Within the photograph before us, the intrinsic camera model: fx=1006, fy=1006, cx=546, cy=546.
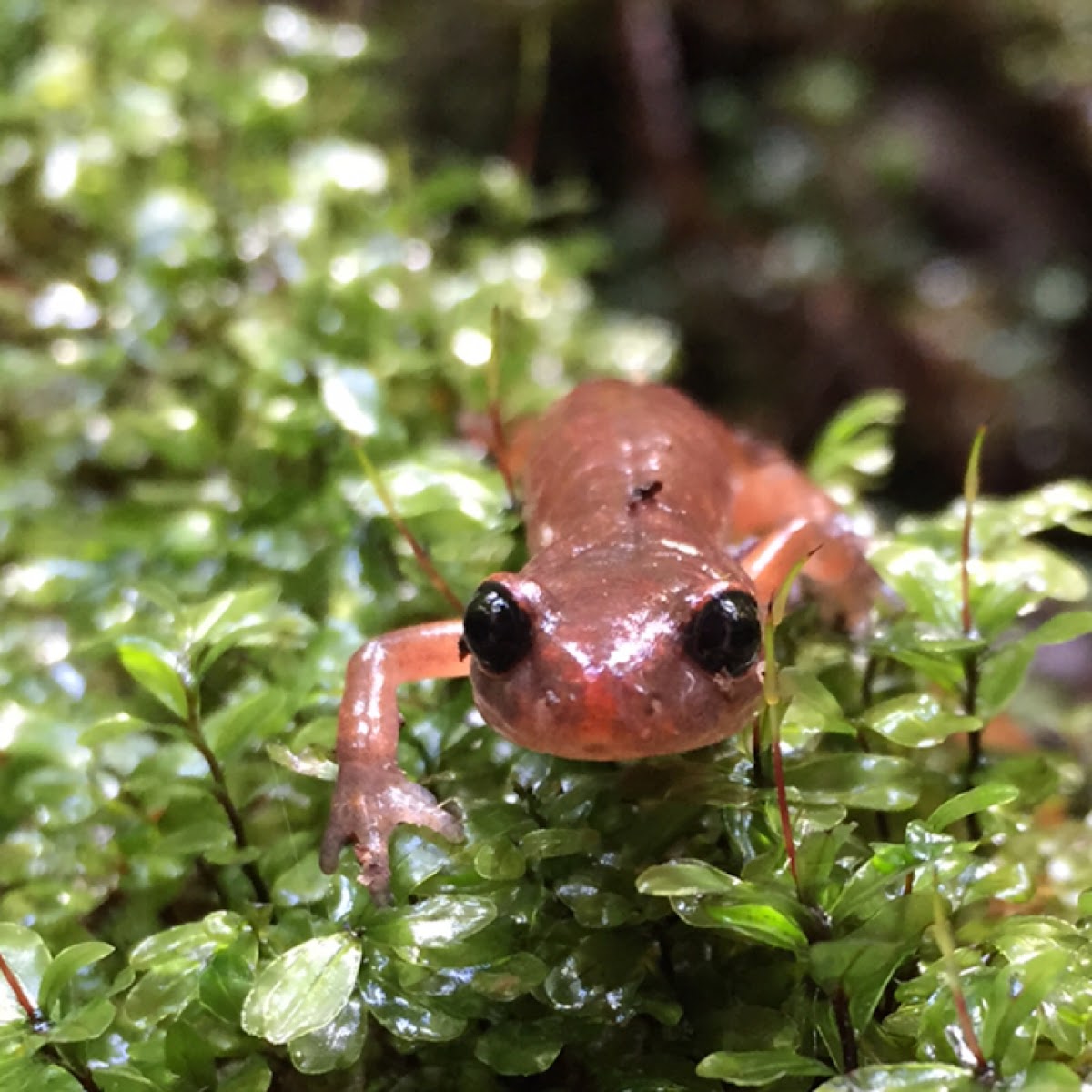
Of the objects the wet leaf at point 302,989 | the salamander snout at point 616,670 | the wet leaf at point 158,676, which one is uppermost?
the wet leaf at point 158,676

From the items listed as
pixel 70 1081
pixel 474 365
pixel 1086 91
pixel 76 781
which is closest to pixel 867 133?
pixel 1086 91

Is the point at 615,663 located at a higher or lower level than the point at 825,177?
lower

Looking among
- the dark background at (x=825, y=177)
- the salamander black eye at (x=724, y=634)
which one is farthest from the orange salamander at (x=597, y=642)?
the dark background at (x=825, y=177)

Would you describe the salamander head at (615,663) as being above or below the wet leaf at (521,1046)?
above

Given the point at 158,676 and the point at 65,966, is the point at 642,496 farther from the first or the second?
the point at 65,966

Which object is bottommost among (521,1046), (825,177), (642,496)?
(521,1046)

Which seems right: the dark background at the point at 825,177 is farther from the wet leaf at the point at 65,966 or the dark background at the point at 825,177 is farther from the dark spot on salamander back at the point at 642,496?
the wet leaf at the point at 65,966

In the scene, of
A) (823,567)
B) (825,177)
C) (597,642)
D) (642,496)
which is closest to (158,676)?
(597,642)

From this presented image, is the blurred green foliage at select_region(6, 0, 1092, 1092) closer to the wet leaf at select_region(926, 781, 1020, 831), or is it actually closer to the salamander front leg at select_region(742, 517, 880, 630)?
the wet leaf at select_region(926, 781, 1020, 831)
